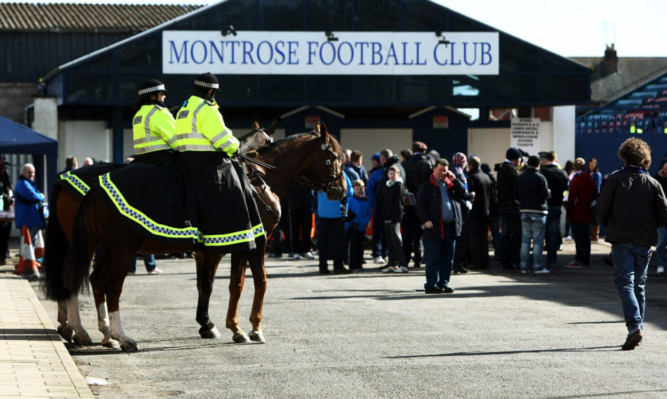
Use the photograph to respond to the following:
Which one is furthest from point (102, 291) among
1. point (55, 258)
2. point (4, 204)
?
point (4, 204)

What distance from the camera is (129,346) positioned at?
Result: 1055 centimetres

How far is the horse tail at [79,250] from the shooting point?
1051 centimetres

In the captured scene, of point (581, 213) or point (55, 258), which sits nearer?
point (55, 258)

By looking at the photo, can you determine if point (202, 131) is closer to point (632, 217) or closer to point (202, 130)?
point (202, 130)

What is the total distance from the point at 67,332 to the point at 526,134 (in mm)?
22322

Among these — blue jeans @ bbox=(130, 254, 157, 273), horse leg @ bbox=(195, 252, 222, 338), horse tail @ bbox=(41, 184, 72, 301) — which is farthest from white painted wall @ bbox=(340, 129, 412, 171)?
horse tail @ bbox=(41, 184, 72, 301)

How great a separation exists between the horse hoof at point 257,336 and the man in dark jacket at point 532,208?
9.25 metres

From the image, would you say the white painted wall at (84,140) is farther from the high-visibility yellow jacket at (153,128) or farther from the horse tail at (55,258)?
the high-visibility yellow jacket at (153,128)

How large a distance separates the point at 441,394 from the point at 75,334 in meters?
4.22

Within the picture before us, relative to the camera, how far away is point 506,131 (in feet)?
106

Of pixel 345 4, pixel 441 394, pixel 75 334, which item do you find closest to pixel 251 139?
pixel 75 334

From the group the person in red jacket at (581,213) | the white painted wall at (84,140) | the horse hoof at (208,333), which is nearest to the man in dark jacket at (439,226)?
the horse hoof at (208,333)

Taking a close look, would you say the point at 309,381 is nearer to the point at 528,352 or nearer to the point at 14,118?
the point at 528,352

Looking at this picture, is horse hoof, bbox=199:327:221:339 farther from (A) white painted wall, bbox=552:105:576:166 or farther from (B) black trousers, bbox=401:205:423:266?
(A) white painted wall, bbox=552:105:576:166
